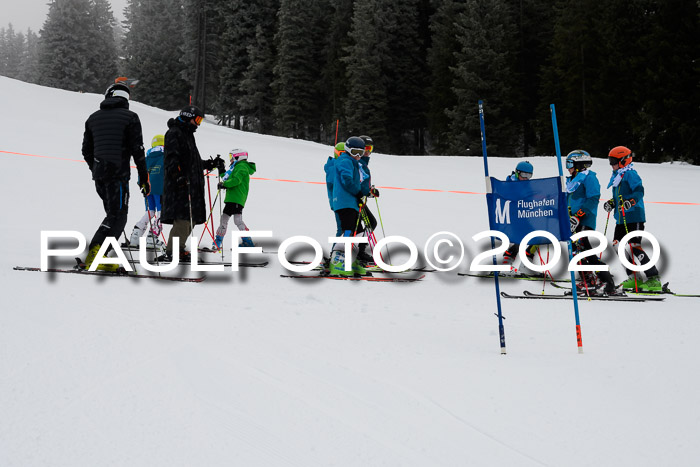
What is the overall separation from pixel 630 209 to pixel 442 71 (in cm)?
3384

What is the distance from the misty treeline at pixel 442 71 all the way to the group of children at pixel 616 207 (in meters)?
20.6

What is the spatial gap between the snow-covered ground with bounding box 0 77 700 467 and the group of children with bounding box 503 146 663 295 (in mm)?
620

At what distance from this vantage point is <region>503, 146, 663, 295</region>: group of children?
297 inches

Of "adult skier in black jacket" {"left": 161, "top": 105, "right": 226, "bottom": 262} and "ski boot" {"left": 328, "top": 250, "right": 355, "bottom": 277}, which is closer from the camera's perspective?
"adult skier in black jacket" {"left": 161, "top": 105, "right": 226, "bottom": 262}

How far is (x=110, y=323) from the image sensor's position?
4.57m

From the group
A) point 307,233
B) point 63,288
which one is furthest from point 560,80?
point 63,288

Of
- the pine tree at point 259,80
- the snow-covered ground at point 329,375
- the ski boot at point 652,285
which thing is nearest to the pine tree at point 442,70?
the pine tree at point 259,80

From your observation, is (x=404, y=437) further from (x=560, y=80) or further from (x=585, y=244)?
(x=560, y=80)

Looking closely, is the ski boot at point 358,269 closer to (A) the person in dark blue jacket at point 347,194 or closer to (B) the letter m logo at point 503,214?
(A) the person in dark blue jacket at point 347,194

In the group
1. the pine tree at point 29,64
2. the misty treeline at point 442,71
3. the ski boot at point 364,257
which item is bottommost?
the ski boot at point 364,257

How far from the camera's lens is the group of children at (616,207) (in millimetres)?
7547

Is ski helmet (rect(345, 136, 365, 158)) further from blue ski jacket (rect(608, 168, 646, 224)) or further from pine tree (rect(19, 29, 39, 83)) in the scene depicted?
pine tree (rect(19, 29, 39, 83))

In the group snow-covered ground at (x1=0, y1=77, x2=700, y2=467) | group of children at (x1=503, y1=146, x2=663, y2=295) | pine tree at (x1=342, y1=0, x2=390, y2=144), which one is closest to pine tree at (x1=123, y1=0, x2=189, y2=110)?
pine tree at (x1=342, y1=0, x2=390, y2=144)

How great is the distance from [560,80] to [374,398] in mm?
36229
